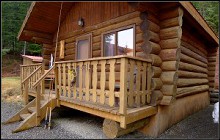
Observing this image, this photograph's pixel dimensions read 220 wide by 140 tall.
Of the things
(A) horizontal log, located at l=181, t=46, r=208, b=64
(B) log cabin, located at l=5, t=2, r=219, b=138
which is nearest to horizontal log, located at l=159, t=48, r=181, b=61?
(B) log cabin, located at l=5, t=2, r=219, b=138

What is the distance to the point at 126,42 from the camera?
5863mm

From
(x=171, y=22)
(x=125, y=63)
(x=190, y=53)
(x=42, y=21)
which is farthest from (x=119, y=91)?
(x=42, y=21)

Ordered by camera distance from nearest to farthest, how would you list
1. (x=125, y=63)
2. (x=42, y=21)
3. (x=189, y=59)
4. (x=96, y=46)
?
(x=125, y=63)
(x=96, y=46)
(x=189, y=59)
(x=42, y=21)

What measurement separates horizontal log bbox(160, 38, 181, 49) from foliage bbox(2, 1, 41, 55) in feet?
65.6

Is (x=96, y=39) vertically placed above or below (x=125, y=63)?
above

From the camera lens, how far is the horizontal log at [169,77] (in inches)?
197

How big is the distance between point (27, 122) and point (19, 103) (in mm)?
4613

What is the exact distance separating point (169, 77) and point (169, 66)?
28cm

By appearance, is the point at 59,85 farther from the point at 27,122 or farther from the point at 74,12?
the point at 74,12

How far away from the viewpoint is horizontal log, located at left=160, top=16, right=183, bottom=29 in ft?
16.3

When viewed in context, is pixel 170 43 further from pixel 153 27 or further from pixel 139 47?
pixel 139 47

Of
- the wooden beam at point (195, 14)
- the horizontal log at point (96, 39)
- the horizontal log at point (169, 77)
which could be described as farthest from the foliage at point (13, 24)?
the horizontal log at point (169, 77)

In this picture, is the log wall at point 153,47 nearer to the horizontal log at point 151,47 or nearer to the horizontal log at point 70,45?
the horizontal log at point 151,47

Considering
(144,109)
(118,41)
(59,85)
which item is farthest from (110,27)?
(144,109)
